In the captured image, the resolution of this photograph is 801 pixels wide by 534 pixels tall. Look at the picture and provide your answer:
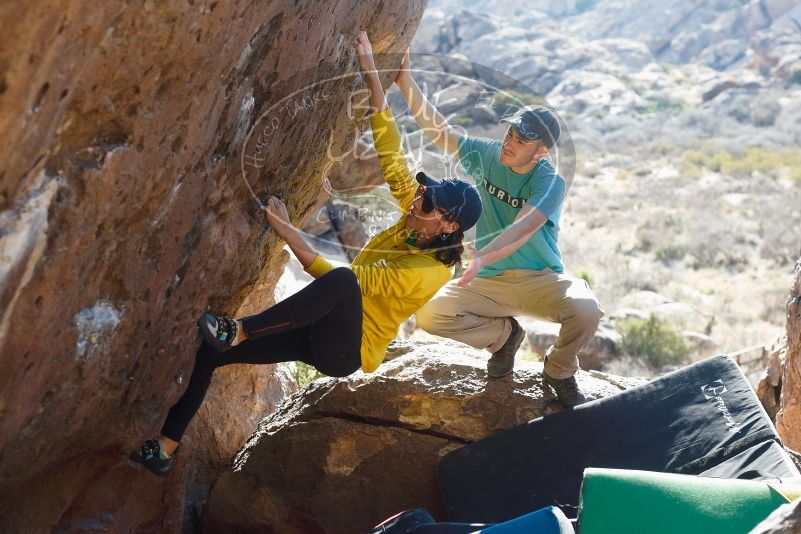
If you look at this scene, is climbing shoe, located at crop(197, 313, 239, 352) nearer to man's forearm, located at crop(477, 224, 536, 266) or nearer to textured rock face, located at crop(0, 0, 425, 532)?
textured rock face, located at crop(0, 0, 425, 532)

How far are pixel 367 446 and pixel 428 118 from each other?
1806 mm

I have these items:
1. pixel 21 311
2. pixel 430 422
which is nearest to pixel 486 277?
pixel 430 422

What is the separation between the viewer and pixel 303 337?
14.0 ft

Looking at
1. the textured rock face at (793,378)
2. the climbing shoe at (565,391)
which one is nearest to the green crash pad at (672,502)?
the climbing shoe at (565,391)

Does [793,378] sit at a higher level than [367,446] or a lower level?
lower

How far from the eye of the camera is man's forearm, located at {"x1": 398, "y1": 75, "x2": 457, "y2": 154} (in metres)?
5.01

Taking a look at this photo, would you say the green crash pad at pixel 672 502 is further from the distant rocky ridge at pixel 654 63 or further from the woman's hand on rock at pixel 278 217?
the distant rocky ridge at pixel 654 63

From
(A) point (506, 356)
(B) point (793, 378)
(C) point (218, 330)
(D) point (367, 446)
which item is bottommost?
(B) point (793, 378)

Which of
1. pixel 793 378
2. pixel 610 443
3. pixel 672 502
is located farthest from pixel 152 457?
pixel 793 378

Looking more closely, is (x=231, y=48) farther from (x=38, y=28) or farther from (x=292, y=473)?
(x=292, y=473)

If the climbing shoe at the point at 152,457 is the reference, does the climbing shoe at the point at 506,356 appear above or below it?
below

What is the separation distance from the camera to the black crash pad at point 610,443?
15.7 ft

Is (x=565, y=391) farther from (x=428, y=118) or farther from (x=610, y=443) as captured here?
(x=428, y=118)

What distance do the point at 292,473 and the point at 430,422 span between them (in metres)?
0.81
